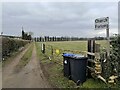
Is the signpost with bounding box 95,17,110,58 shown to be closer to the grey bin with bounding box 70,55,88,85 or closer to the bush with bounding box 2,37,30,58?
the grey bin with bounding box 70,55,88,85

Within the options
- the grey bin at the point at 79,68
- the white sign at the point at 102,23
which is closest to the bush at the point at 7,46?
the grey bin at the point at 79,68

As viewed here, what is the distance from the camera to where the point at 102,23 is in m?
9.95

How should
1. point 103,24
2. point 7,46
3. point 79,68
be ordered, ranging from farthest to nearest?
point 7,46, point 79,68, point 103,24

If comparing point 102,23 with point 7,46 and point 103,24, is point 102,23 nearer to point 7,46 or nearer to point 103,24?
point 103,24

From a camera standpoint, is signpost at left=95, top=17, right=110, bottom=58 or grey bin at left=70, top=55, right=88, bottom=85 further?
grey bin at left=70, top=55, right=88, bottom=85

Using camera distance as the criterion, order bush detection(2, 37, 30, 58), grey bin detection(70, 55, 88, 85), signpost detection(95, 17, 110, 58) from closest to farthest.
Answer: signpost detection(95, 17, 110, 58) → grey bin detection(70, 55, 88, 85) → bush detection(2, 37, 30, 58)

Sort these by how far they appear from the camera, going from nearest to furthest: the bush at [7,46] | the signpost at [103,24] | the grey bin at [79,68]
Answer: the signpost at [103,24], the grey bin at [79,68], the bush at [7,46]

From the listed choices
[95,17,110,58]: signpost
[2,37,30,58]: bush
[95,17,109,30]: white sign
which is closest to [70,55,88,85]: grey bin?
[95,17,110,58]: signpost

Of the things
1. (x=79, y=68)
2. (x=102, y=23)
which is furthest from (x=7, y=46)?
(x=102, y=23)

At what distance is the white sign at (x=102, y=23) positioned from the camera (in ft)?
32.1

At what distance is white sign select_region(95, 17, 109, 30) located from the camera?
9.79m

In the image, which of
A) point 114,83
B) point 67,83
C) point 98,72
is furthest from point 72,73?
point 114,83

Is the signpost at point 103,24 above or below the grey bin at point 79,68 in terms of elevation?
above

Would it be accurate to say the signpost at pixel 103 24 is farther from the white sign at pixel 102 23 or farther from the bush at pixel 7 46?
the bush at pixel 7 46
